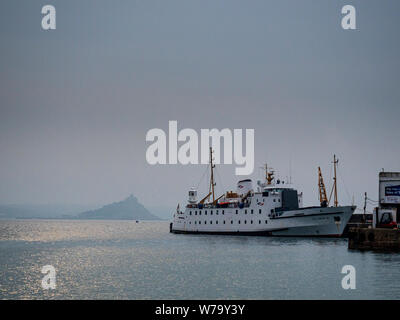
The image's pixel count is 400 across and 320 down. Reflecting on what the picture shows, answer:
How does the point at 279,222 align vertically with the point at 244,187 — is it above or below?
below

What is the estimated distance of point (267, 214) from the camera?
2452 inches

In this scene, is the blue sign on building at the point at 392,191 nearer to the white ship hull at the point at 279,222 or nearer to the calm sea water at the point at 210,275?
the calm sea water at the point at 210,275

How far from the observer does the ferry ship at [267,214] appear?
2297 inches

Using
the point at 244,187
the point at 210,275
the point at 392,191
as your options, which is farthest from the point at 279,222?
the point at 210,275

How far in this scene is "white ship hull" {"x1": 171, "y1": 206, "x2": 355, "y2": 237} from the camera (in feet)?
191

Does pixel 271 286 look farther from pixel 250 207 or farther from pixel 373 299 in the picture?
pixel 250 207

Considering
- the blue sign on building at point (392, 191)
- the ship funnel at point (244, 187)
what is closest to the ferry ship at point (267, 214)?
the ship funnel at point (244, 187)

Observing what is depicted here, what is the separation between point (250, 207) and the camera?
64.1 meters

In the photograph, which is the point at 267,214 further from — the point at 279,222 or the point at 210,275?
the point at 210,275

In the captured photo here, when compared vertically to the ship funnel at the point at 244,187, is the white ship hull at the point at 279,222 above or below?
below

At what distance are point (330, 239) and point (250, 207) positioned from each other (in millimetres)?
11798

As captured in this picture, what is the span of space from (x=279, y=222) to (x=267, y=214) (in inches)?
83.8

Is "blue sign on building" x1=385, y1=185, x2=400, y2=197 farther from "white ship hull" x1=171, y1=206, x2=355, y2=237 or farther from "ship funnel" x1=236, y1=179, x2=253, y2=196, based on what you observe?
"ship funnel" x1=236, y1=179, x2=253, y2=196

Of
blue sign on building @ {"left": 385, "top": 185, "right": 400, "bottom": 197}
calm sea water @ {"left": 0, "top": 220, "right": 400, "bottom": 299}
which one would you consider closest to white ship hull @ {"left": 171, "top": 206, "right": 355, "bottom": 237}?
blue sign on building @ {"left": 385, "top": 185, "right": 400, "bottom": 197}
